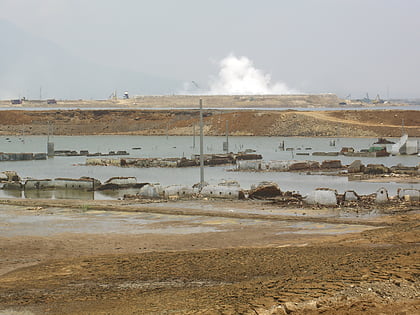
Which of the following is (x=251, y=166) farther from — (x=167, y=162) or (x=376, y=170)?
(x=376, y=170)

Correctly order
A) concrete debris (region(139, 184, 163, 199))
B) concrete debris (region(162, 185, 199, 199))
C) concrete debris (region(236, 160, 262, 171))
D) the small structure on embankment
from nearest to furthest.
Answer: concrete debris (region(162, 185, 199, 199)) → concrete debris (region(139, 184, 163, 199)) → concrete debris (region(236, 160, 262, 171)) → the small structure on embankment

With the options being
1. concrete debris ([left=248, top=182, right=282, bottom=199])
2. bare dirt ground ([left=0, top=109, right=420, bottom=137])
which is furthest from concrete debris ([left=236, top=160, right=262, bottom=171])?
bare dirt ground ([left=0, top=109, right=420, bottom=137])

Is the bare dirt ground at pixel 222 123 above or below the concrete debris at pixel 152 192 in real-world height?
above

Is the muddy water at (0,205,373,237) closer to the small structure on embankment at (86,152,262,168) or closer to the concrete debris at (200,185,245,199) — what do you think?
the concrete debris at (200,185,245,199)

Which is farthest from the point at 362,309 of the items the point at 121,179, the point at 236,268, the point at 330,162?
the point at 330,162

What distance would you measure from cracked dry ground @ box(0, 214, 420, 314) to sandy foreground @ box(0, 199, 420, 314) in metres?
0.02

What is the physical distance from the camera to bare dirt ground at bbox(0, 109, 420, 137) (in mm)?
117375

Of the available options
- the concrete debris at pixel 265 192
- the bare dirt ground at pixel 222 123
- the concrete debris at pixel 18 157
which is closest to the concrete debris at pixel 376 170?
the concrete debris at pixel 265 192

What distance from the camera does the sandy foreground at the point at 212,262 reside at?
1044 centimetres

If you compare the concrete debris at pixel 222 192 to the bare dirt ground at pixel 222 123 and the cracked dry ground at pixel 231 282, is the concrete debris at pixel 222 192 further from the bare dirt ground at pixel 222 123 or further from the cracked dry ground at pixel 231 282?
the bare dirt ground at pixel 222 123

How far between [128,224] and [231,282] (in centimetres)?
984

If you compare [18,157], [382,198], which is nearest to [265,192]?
[382,198]

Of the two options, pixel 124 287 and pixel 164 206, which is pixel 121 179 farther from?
pixel 124 287

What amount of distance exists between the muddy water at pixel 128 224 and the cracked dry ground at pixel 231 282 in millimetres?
3964
